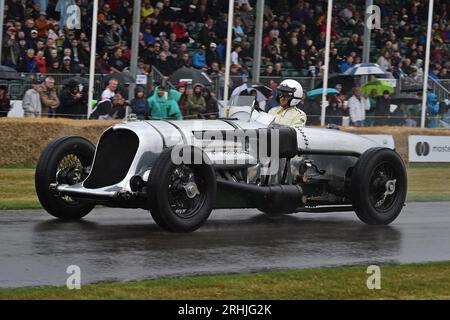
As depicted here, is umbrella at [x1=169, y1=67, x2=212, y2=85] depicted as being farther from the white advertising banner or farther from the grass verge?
the grass verge

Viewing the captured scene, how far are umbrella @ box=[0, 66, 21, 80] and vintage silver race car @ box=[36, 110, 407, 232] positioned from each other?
8.72 metres

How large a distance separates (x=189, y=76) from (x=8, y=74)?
3.76 m

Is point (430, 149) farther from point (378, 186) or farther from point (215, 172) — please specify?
point (215, 172)

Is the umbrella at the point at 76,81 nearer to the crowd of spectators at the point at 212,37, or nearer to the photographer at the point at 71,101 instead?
the photographer at the point at 71,101

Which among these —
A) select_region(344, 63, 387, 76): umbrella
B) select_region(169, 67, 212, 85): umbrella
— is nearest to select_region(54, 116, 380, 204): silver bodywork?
select_region(169, 67, 212, 85): umbrella

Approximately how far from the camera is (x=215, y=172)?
33.1 feet

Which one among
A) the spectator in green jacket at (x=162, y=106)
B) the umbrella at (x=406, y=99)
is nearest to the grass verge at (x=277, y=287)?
the spectator in green jacket at (x=162, y=106)

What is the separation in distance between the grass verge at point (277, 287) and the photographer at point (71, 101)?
479 inches
